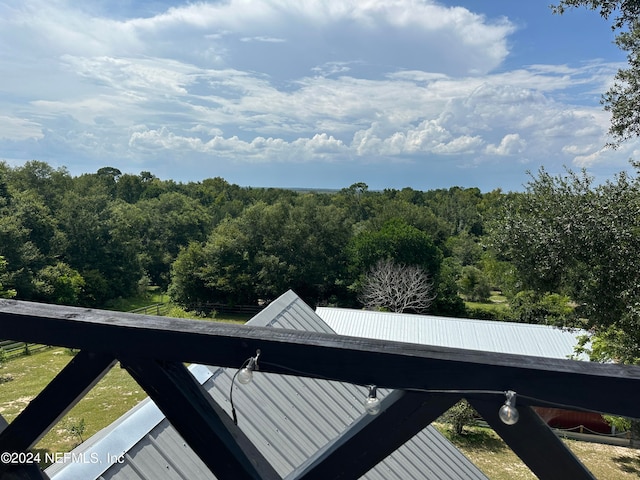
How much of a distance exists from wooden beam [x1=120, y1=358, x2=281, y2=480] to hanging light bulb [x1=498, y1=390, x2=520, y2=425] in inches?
24.0

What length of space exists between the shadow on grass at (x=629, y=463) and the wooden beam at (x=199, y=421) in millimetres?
14558

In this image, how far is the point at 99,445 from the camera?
3002 millimetres

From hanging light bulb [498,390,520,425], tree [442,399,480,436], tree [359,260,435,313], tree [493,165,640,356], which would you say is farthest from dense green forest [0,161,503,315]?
hanging light bulb [498,390,520,425]

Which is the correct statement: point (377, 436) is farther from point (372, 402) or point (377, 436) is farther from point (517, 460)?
point (517, 460)

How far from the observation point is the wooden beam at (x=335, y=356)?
1.00 m

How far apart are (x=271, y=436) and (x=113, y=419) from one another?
40.9 feet

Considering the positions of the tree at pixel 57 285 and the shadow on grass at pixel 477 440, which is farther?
the tree at pixel 57 285

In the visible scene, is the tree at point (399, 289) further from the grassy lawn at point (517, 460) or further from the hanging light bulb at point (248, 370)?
the hanging light bulb at point (248, 370)

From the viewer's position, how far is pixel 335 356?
1.11 m

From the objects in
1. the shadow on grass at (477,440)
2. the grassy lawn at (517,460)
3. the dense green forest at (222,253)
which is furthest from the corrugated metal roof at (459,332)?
the grassy lawn at (517,460)

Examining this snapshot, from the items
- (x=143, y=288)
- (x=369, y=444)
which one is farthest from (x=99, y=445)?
(x=143, y=288)

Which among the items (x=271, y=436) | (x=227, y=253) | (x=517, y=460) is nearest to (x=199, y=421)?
(x=271, y=436)

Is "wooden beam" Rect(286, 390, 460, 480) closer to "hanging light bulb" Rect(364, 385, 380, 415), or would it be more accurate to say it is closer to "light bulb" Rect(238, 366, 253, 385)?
"hanging light bulb" Rect(364, 385, 380, 415)

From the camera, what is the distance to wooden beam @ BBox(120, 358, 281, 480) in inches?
46.5
